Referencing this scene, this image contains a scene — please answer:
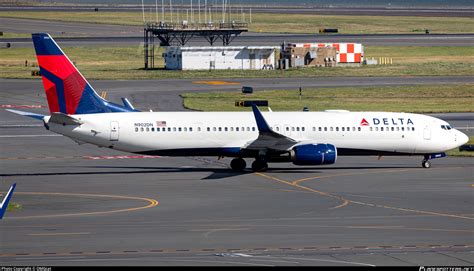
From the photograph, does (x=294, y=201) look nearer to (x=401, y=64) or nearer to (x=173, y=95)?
(x=173, y=95)

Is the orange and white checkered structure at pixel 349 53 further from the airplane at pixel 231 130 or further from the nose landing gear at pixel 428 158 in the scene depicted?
the nose landing gear at pixel 428 158

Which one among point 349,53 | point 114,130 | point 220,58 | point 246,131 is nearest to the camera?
point 114,130

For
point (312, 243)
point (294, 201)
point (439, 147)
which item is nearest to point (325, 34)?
point (439, 147)

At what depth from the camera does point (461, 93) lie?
115m

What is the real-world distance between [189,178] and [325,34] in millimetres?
133158

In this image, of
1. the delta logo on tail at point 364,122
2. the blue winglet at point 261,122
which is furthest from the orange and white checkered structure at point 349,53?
the blue winglet at point 261,122

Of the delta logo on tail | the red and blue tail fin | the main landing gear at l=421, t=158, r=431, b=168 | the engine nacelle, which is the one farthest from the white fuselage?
the engine nacelle

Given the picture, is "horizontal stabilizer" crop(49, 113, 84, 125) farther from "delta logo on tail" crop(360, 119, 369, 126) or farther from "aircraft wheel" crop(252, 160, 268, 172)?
"delta logo on tail" crop(360, 119, 369, 126)

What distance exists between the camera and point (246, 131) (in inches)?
2606

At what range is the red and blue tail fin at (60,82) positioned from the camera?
63.6 metres

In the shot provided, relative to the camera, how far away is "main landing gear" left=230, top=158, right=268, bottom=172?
66.2 metres

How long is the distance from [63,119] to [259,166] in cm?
1242

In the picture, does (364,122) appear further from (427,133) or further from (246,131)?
(246,131)

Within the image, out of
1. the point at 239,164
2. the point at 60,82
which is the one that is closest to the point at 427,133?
the point at 239,164
